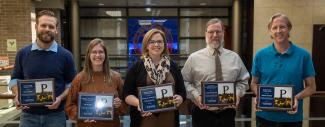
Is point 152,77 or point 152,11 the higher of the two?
point 152,11

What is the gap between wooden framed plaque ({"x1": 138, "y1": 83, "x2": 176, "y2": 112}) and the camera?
2.96 m

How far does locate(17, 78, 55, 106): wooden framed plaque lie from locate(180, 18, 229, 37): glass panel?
1303 centimetres

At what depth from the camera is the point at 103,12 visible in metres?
15.8

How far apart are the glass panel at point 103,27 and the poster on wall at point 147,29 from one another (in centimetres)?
38

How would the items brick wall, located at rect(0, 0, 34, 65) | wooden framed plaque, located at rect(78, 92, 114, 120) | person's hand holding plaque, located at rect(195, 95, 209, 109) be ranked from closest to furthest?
wooden framed plaque, located at rect(78, 92, 114, 120) < person's hand holding plaque, located at rect(195, 95, 209, 109) < brick wall, located at rect(0, 0, 34, 65)

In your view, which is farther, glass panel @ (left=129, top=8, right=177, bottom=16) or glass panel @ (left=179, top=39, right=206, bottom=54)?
glass panel @ (left=179, top=39, right=206, bottom=54)

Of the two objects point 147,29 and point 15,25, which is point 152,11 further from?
point 15,25

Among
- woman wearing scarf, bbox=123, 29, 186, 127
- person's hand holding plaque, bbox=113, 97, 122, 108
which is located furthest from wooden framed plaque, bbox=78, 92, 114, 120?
woman wearing scarf, bbox=123, 29, 186, 127

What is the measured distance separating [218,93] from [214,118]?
0.23 metres

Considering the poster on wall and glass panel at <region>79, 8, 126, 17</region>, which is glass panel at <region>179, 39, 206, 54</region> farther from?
glass panel at <region>79, 8, 126, 17</region>

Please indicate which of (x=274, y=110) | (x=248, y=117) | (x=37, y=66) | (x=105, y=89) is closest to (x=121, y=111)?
(x=105, y=89)

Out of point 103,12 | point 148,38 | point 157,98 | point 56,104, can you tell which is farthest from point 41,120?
point 103,12

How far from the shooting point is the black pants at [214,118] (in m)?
3.24

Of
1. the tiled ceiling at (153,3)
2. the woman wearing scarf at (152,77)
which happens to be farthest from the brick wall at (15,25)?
the woman wearing scarf at (152,77)
